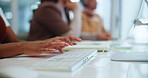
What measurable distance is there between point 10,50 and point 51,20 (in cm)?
79

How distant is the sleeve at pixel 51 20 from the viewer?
1643 mm

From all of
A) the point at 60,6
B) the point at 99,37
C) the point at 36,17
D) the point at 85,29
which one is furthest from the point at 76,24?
the point at 85,29

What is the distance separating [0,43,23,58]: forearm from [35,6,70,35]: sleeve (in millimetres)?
751

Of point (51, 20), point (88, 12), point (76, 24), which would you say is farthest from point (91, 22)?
point (51, 20)

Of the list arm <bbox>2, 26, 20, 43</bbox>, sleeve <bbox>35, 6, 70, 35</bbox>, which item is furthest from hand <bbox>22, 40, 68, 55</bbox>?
sleeve <bbox>35, 6, 70, 35</bbox>

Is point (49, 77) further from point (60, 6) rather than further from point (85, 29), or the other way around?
point (85, 29)

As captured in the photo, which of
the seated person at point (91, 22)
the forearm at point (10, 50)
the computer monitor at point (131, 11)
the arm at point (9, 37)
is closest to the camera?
the computer monitor at point (131, 11)

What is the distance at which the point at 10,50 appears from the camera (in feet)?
2.95

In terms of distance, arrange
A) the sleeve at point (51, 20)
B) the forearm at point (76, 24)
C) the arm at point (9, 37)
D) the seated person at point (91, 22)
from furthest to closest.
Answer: the seated person at point (91, 22), the forearm at point (76, 24), the sleeve at point (51, 20), the arm at point (9, 37)

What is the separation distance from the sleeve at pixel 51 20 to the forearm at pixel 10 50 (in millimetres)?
751

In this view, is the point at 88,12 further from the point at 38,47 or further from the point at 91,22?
the point at 38,47

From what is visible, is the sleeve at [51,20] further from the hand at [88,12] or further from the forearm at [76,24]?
the hand at [88,12]

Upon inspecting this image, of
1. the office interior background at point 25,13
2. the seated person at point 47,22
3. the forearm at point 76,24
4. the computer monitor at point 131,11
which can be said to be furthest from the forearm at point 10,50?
the office interior background at point 25,13

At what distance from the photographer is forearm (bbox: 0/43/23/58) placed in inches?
35.0
